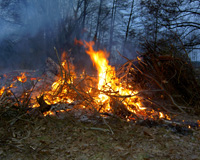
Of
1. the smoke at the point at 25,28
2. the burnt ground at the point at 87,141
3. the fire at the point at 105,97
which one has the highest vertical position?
the smoke at the point at 25,28

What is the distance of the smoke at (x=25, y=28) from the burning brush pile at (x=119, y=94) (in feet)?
14.6

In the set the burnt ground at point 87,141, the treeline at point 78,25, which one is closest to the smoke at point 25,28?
the treeline at point 78,25

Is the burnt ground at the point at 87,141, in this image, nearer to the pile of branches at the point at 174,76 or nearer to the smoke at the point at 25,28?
the pile of branches at the point at 174,76

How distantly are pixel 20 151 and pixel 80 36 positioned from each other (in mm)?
12190

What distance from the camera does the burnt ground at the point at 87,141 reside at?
1.81m

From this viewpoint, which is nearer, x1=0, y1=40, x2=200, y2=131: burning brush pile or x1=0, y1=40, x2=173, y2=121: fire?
x1=0, y1=40, x2=200, y2=131: burning brush pile

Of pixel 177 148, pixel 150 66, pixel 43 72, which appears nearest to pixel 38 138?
pixel 177 148

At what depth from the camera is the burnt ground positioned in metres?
1.81

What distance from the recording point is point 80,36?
1314 centimetres

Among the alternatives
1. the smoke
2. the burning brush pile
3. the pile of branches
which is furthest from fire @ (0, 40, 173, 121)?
the smoke

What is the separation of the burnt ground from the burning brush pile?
30 centimetres

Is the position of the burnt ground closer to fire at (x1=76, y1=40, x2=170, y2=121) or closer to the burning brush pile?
the burning brush pile

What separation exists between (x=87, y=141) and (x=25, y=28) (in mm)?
8653

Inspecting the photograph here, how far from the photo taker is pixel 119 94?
128 inches
